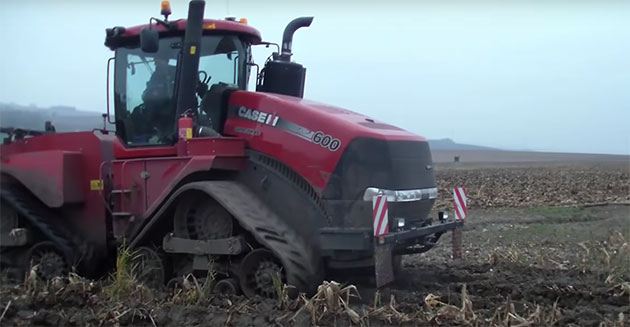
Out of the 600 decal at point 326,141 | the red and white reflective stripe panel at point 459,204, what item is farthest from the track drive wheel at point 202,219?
the red and white reflective stripe panel at point 459,204

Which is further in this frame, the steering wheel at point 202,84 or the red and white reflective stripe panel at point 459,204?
the red and white reflective stripe panel at point 459,204

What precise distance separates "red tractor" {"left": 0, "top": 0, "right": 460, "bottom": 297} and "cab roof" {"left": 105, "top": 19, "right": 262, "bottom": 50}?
16 millimetres

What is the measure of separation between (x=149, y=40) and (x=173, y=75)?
643 millimetres

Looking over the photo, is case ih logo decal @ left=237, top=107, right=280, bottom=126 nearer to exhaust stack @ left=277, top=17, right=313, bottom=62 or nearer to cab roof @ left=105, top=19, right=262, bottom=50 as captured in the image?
cab roof @ left=105, top=19, right=262, bottom=50

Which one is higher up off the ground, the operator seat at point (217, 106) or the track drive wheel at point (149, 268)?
the operator seat at point (217, 106)

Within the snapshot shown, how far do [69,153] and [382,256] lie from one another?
4.07 meters

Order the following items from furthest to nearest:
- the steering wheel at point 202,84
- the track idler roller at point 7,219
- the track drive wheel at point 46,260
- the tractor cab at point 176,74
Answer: the track idler roller at point 7,219
the track drive wheel at point 46,260
the steering wheel at point 202,84
the tractor cab at point 176,74

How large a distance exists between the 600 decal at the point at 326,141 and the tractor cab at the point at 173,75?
1.30 meters

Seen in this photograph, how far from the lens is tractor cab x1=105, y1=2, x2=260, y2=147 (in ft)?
26.7

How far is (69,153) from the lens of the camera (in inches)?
340

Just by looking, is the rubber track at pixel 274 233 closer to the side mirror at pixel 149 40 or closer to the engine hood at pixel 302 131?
the engine hood at pixel 302 131

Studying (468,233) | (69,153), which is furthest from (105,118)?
(468,233)

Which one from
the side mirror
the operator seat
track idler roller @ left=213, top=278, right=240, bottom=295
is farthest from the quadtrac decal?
track idler roller @ left=213, top=278, right=240, bottom=295

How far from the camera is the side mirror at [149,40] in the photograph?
7736mm
